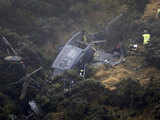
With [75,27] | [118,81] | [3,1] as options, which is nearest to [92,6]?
[75,27]

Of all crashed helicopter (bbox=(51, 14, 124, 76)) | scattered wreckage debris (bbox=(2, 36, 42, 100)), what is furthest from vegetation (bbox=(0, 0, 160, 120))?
crashed helicopter (bbox=(51, 14, 124, 76))

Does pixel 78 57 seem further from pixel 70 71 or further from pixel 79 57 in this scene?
pixel 70 71

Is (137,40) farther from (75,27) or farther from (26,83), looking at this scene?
(26,83)

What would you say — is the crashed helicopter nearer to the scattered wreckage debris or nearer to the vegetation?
the vegetation

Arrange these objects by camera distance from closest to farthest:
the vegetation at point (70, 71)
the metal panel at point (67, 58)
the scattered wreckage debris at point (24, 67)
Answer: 1. the vegetation at point (70, 71)
2. the scattered wreckage debris at point (24, 67)
3. the metal panel at point (67, 58)

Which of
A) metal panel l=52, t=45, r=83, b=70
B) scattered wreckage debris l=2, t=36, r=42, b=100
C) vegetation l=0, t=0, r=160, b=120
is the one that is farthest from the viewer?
metal panel l=52, t=45, r=83, b=70

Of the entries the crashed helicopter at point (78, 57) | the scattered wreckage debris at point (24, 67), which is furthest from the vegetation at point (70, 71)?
the crashed helicopter at point (78, 57)

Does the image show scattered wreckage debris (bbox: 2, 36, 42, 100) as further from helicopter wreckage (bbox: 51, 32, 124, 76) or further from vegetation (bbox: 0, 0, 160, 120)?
helicopter wreckage (bbox: 51, 32, 124, 76)

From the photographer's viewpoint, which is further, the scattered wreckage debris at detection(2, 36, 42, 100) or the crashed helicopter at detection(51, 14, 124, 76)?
the crashed helicopter at detection(51, 14, 124, 76)

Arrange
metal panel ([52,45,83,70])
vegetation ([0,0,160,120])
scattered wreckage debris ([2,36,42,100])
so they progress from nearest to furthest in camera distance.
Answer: vegetation ([0,0,160,120]) < scattered wreckage debris ([2,36,42,100]) < metal panel ([52,45,83,70])

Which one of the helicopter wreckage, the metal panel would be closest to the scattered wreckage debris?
the metal panel

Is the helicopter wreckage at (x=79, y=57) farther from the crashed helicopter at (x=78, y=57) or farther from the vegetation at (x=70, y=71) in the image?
the vegetation at (x=70, y=71)

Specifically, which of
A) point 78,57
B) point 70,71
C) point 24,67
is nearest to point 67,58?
point 78,57
